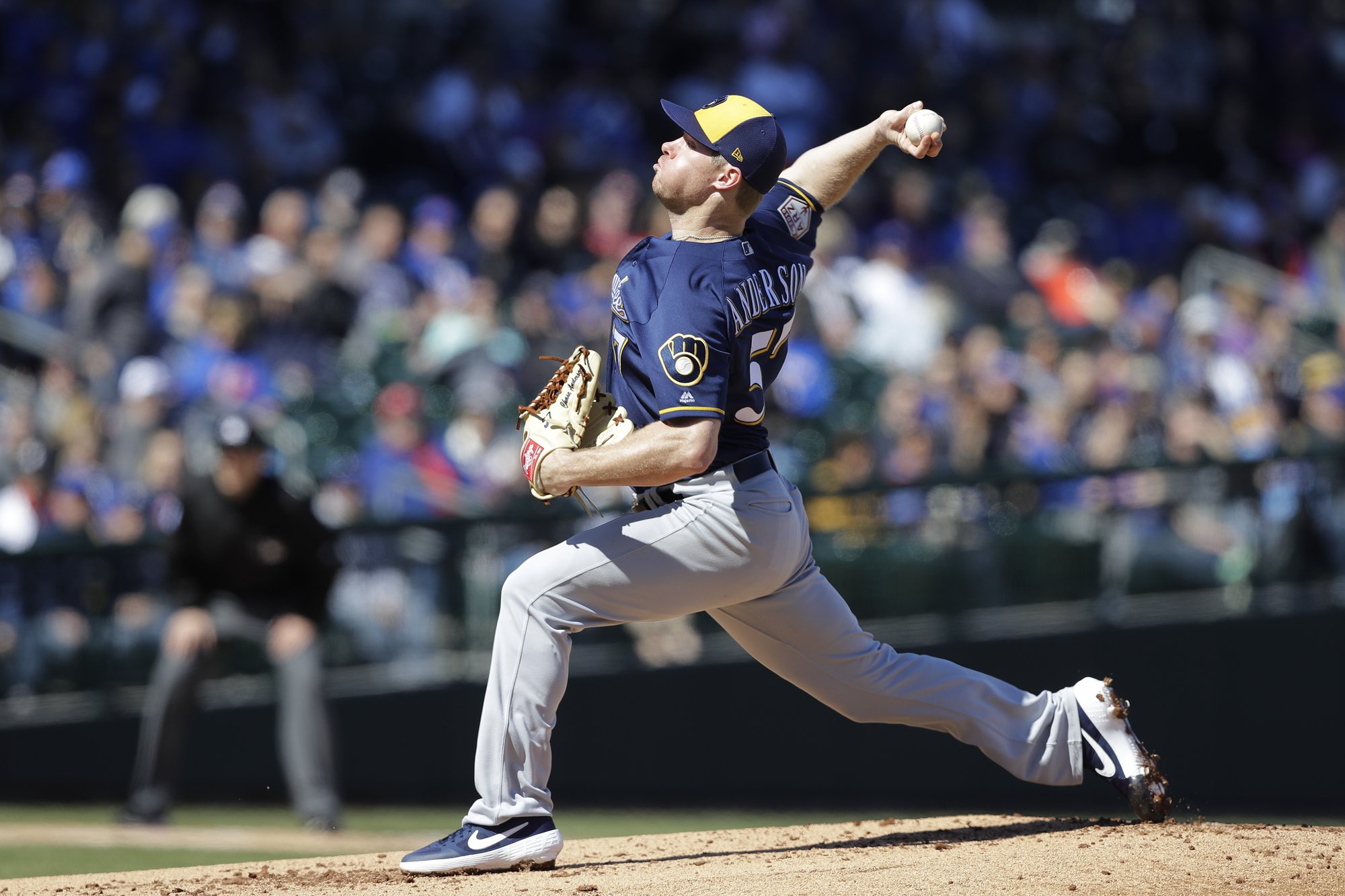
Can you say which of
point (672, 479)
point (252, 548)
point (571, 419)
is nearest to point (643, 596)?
point (672, 479)

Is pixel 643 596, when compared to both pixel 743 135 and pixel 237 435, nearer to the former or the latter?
pixel 743 135

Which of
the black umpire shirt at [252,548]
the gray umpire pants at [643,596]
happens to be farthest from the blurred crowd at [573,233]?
the gray umpire pants at [643,596]

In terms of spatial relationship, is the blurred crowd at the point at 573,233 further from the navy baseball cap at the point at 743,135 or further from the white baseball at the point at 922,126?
the navy baseball cap at the point at 743,135

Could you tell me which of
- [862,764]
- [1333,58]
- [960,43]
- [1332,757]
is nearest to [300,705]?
[862,764]

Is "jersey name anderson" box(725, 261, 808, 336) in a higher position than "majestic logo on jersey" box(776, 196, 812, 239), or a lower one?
lower

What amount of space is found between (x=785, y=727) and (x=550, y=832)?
4113 mm

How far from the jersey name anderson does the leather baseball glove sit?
1.25ft

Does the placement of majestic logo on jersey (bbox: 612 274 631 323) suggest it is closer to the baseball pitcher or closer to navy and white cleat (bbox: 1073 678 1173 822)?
the baseball pitcher

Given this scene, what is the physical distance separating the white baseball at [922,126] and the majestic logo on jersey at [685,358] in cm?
86

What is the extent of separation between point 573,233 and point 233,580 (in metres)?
4.22

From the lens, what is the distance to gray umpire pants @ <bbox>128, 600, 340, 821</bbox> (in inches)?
281

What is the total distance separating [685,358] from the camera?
13.0 feet

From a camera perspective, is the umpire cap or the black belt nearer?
the black belt

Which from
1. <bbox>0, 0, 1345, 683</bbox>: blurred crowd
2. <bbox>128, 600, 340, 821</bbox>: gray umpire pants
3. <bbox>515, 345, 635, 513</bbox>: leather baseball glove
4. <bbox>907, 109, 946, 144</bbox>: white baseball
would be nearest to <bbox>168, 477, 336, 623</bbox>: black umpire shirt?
<bbox>128, 600, 340, 821</bbox>: gray umpire pants
